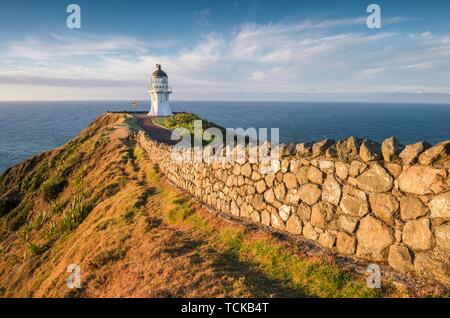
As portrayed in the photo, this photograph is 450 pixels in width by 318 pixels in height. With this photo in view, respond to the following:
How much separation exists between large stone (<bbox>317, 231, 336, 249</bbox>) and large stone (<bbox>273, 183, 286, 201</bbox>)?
151 centimetres

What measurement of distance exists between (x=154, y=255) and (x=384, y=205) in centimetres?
563

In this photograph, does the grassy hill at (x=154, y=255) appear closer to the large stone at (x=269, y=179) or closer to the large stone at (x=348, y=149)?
the large stone at (x=269, y=179)

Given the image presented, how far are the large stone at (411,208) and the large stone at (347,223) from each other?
1033 mm

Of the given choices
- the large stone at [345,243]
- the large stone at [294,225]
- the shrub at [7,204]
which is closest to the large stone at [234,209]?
the large stone at [294,225]

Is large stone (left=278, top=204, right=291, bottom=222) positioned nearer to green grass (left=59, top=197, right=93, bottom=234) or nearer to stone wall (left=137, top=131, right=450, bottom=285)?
stone wall (left=137, top=131, right=450, bottom=285)

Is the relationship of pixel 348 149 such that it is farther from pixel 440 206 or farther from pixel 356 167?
pixel 440 206

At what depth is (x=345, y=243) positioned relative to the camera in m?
7.06

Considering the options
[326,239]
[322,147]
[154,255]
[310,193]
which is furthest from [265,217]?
[154,255]

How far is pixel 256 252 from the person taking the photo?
26.0ft

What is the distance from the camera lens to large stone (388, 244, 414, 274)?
598 cm

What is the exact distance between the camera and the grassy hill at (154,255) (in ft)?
21.2

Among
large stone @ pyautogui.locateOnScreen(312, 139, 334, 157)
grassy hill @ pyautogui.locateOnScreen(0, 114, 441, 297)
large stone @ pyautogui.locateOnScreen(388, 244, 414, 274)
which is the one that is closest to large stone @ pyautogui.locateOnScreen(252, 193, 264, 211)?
grassy hill @ pyautogui.locateOnScreen(0, 114, 441, 297)

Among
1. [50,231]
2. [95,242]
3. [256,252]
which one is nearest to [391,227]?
[256,252]
